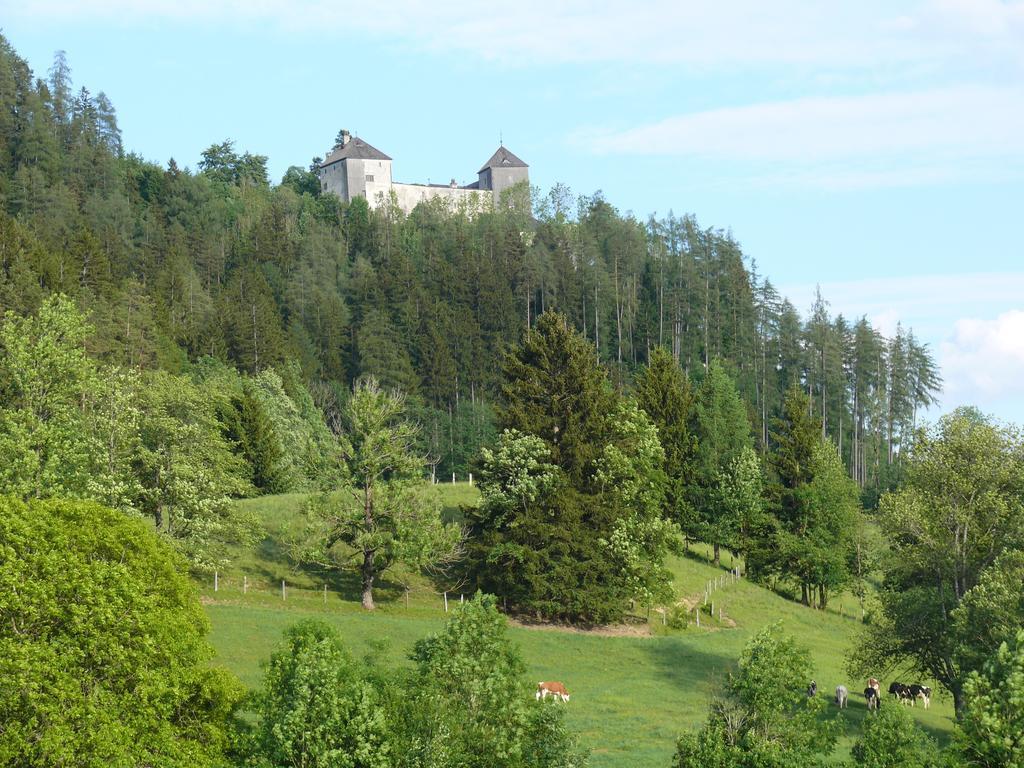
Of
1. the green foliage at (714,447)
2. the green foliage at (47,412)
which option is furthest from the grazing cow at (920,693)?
the green foliage at (47,412)

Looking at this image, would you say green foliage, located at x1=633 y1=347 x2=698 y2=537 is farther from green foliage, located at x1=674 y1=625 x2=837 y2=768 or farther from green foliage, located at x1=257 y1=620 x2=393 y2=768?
green foliage, located at x1=257 y1=620 x2=393 y2=768

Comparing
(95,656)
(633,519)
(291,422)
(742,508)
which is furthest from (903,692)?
(291,422)

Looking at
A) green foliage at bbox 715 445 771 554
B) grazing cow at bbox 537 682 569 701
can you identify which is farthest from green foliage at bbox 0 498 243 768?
green foliage at bbox 715 445 771 554

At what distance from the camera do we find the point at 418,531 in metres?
62.2

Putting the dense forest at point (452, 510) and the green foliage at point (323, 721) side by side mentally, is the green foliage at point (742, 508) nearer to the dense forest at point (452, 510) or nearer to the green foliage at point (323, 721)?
the dense forest at point (452, 510)

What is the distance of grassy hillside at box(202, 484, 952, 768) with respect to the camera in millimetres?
45031

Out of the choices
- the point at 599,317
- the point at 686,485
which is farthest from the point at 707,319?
the point at 686,485

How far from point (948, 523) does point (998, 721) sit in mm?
19221

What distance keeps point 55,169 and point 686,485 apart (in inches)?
4814

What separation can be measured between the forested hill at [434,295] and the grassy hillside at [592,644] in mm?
54137

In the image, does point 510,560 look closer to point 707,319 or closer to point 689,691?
point 689,691

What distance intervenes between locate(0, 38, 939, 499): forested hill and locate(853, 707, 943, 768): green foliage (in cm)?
9043

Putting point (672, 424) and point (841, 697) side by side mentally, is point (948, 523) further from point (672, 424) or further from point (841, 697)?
point (672, 424)

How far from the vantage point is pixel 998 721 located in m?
29.8
